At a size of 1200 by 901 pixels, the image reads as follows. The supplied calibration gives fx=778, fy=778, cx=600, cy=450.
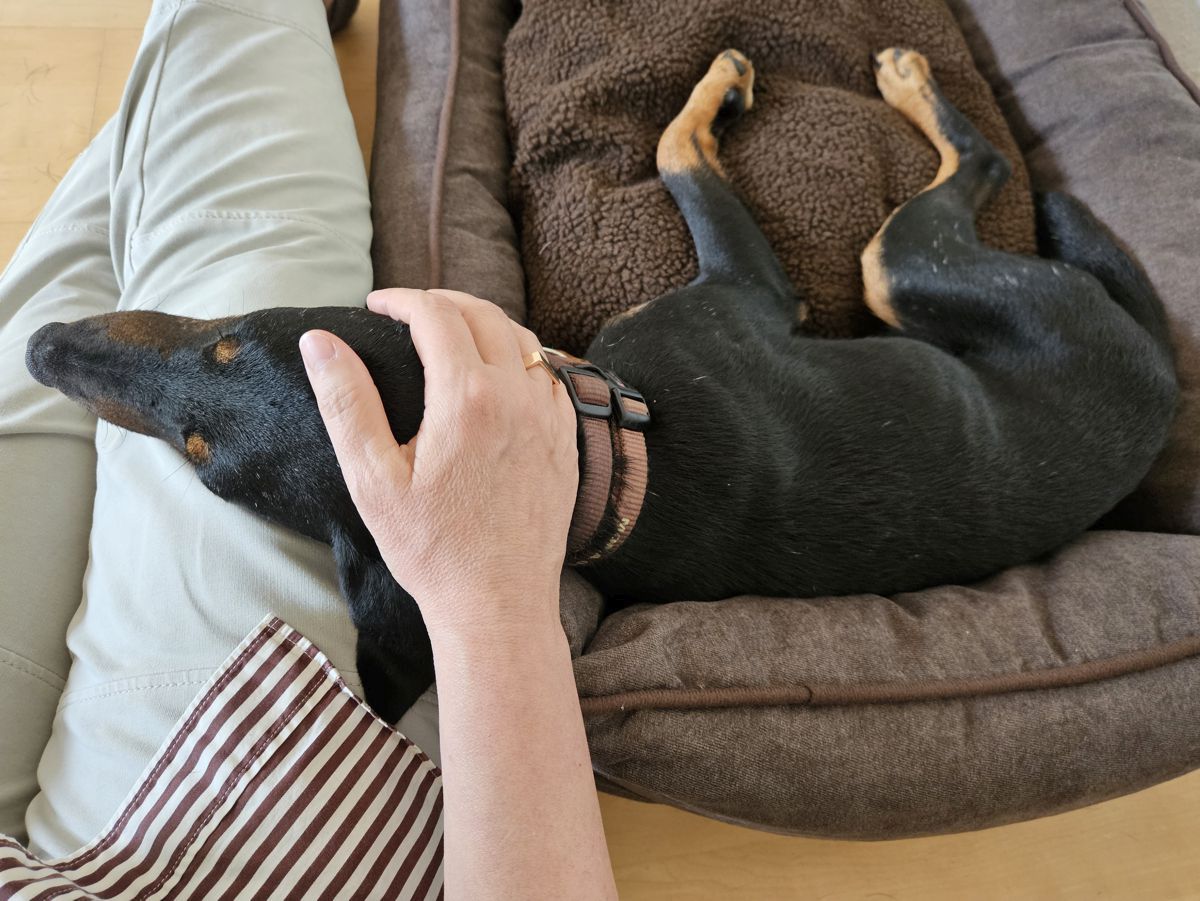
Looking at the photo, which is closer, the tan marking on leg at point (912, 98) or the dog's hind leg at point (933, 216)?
the dog's hind leg at point (933, 216)

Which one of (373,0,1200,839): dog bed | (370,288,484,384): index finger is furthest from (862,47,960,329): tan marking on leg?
(370,288,484,384): index finger

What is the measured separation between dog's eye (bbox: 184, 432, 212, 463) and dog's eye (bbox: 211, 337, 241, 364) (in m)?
0.10

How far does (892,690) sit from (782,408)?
0.42 metres

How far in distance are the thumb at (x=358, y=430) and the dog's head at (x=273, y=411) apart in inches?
4.7

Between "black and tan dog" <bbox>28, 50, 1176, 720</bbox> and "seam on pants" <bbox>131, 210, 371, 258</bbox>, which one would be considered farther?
"seam on pants" <bbox>131, 210, 371, 258</bbox>

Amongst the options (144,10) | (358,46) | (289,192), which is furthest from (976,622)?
(144,10)

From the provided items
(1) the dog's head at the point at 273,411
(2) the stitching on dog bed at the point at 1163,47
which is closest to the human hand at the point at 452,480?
(1) the dog's head at the point at 273,411

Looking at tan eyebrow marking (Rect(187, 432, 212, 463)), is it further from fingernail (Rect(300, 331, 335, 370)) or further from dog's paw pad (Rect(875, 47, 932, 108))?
dog's paw pad (Rect(875, 47, 932, 108))

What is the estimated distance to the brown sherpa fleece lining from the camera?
96 centimetres

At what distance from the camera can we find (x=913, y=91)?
5.36ft

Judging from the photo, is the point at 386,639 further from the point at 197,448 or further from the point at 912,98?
the point at 912,98

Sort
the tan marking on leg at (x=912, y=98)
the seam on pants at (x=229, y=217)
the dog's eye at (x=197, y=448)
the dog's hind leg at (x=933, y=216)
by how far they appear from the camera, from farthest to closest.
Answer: the tan marking on leg at (x=912, y=98) < the dog's hind leg at (x=933, y=216) < the seam on pants at (x=229, y=217) < the dog's eye at (x=197, y=448)

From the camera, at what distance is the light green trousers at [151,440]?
936mm

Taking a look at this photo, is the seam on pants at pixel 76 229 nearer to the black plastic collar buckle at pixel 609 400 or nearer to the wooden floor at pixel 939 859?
the black plastic collar buckle at pixel 609 400
